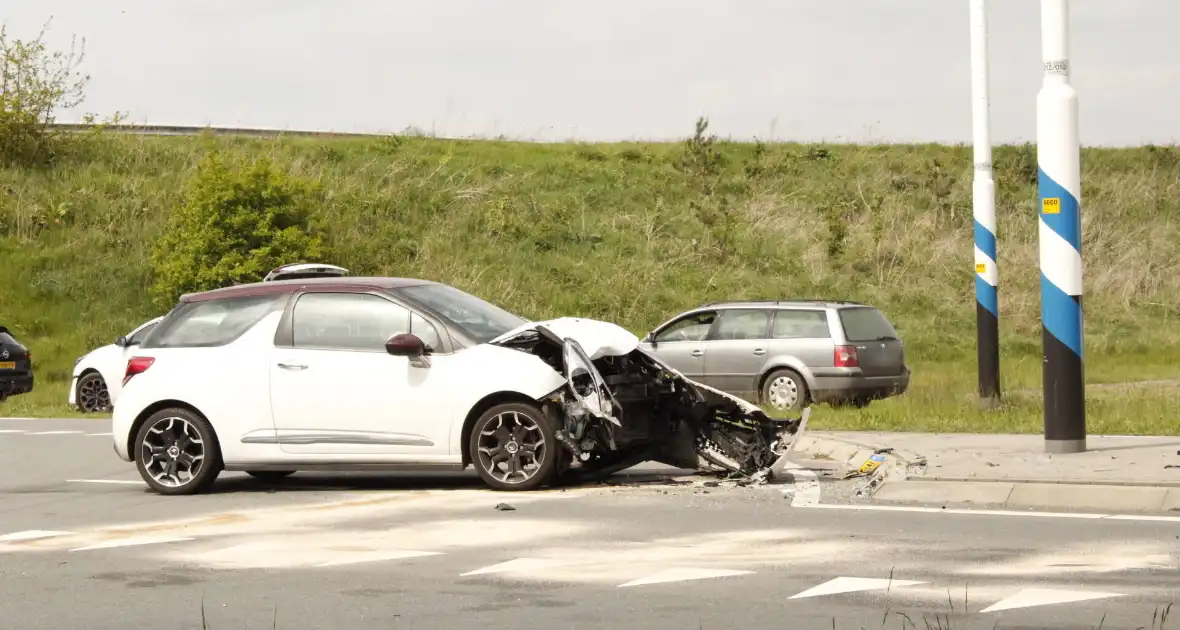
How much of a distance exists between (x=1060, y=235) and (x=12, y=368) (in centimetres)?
2033

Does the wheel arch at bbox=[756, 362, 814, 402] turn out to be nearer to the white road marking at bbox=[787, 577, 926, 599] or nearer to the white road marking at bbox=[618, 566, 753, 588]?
the white road marking at bbox=[618, 566, 753, 588]

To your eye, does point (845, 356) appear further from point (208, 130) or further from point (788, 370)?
point (208, 130)

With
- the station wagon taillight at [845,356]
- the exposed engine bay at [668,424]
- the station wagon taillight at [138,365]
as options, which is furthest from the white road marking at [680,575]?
the station wagon taillight at [845,356]

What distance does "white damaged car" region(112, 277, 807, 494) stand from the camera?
12.0m

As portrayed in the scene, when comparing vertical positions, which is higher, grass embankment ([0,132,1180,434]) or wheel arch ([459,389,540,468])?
grass embankment ([0,132,1180,434])

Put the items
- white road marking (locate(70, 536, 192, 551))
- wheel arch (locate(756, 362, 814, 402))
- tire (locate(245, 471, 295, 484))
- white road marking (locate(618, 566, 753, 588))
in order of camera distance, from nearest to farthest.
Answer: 1. white road marking (locate(618, 566, 753, 588))
2. white road marking (locate(70, 536, 192, 551))
3. tire (locate(245, 471, 295, 484))
4. wheel arch (locate(756, 362, 814, 402))

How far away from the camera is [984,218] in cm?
1883

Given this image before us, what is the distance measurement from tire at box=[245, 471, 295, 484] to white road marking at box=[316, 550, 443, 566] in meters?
4.57

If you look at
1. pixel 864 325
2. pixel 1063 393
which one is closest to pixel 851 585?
pixel 1063 393

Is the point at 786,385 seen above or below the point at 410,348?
below

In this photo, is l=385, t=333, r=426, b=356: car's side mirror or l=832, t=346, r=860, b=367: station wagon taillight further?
l=832, t=346, r=860, b=367: station wagon taillight

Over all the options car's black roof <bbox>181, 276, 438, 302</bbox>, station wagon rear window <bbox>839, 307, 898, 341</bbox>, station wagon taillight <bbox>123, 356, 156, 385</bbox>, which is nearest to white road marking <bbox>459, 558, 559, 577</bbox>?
car's black roof <bbox>181, 276, 438, 302</bbox>

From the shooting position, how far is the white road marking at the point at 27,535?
33.8 ft

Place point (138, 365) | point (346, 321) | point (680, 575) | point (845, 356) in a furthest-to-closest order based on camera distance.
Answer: point (845, 356), point (138, 365), point (346, 321), point (680, 575)
